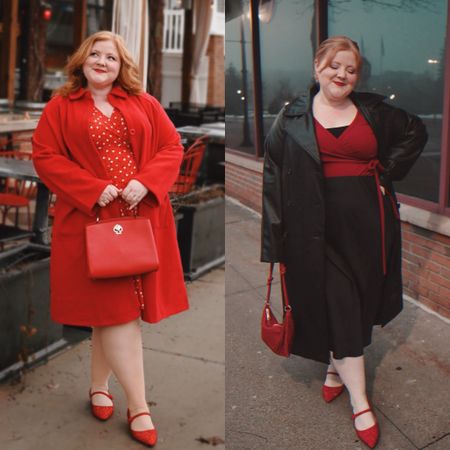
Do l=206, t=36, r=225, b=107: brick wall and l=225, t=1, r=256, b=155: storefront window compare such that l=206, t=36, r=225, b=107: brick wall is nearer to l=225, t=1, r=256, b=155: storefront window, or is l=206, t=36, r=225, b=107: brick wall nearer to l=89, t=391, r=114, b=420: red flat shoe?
l=89, t=391, r=114, b=420: red flat shoe

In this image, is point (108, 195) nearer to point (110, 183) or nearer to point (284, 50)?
point (110, 183)

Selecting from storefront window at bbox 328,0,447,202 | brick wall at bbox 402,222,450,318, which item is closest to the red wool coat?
storefront window at bbox 328,0,447,202

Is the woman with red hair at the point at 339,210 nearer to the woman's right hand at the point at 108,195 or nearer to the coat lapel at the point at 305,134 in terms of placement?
the coat lapel at the point at 305,134

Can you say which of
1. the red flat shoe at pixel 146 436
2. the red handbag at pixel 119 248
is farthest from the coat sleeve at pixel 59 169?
the red flat shoe at pixel 146 436

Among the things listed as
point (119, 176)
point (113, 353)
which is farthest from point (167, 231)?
point (113, 353)

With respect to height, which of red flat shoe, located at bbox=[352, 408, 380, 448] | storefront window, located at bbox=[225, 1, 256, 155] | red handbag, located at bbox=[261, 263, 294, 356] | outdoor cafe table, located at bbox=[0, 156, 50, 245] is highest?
storefront window, located at bbox=[225, 1, 256, 155]

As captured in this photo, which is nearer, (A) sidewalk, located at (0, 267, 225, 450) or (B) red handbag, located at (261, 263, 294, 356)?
(B) red handbag, located at (261, 263, 294, 356)

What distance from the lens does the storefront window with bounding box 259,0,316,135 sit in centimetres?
182

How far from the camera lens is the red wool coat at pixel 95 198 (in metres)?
1.95

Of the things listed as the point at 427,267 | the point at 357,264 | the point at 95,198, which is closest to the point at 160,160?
the point at 95,198

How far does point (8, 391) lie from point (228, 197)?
59.6 inches

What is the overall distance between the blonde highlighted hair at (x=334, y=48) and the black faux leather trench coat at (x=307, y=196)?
0.14 metres

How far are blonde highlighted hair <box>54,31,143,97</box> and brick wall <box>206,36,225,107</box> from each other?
893 centimetres

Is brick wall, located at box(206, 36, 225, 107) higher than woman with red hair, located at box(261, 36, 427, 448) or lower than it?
higher
